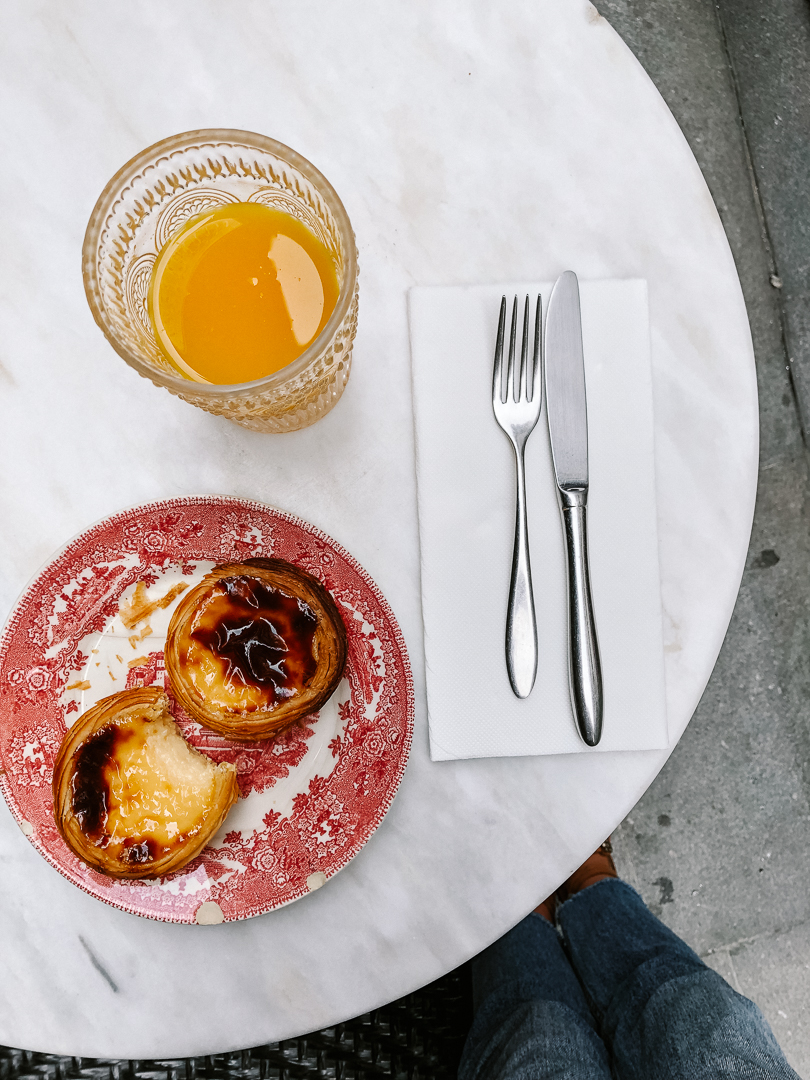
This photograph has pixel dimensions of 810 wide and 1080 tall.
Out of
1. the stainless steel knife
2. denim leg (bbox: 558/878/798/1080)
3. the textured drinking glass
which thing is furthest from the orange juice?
denim leg (bbox: 558/878/798/1080)

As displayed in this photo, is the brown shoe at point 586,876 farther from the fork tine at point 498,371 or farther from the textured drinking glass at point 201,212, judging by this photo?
the textured drinking glass at point 201,212

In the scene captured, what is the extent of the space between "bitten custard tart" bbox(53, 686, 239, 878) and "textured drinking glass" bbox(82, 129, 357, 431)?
312 mm

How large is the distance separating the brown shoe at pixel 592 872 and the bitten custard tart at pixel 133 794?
0.80 meters

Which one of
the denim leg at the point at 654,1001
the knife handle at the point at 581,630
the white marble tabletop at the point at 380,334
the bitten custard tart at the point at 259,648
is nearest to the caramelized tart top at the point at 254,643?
the bitten custard tart at the point at 259,648

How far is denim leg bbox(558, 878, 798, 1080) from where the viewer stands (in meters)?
0.93

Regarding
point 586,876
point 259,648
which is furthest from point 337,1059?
point 259,648

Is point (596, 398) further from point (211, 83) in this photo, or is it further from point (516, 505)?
point (211, 83)

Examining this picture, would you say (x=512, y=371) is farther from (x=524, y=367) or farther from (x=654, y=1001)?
(x=654, y=1001)

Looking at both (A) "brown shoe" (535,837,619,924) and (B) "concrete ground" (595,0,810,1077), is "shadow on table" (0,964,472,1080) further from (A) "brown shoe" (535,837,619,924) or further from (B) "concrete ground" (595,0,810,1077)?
(B) "concrete ground" (595,0,810,1077)

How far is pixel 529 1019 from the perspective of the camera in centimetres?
102

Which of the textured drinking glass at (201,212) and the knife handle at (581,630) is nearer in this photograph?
the textured drinking glass at (201,212)

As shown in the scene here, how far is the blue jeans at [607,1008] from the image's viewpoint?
0.94m

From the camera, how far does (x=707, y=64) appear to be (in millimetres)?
1376

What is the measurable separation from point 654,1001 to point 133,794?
76 centimetres
